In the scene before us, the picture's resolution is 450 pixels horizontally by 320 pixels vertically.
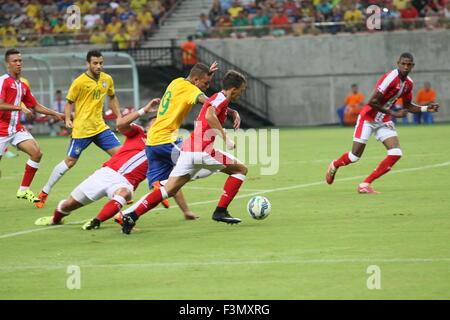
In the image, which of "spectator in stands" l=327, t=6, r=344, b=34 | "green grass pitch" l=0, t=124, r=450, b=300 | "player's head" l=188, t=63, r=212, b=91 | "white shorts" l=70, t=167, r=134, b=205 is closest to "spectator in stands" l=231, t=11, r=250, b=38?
"spectator in stands" l=327, t=6, r=344, b=34

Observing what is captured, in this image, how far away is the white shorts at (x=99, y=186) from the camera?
985 cm

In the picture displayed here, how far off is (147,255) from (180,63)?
26497 millimetres

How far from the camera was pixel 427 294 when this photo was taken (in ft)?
21.1

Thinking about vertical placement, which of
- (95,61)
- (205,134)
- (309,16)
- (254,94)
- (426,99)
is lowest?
(254,94)

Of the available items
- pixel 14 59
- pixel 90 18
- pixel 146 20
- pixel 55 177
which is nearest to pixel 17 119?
pixel 14 59

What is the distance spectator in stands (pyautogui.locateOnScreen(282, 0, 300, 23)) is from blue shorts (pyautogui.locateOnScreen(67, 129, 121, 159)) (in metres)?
22.4

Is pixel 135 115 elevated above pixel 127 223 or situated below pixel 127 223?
above

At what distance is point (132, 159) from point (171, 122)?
719 mm

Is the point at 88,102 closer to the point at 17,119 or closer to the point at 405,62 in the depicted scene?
the point at 17,119

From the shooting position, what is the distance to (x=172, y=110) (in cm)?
1059

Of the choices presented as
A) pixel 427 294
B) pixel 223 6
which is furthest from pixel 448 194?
pixel 223 6

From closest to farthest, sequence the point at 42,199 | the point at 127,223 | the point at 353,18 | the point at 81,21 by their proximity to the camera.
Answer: the point at 127,223, the point at 42,199, the point at 353,18, the point at 81,21

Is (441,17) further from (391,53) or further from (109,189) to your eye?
(109,189)
